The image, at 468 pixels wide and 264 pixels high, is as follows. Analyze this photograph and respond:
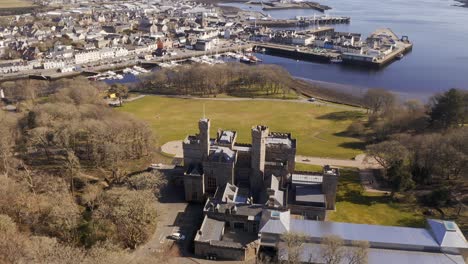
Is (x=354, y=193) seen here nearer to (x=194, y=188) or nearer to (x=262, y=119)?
(x=194, y=188)

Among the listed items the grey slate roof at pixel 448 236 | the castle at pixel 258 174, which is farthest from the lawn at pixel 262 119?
the grey slate roof at pixel 448 236

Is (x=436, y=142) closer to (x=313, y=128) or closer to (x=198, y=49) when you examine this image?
(x=313, y=128)

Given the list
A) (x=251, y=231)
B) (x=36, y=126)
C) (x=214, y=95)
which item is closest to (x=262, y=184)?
(x=251, y=231)

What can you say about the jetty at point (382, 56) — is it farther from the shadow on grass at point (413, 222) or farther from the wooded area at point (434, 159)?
the shadow on grass at point (413, 222)

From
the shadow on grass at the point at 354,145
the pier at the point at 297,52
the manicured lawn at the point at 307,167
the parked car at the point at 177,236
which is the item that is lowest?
the parked car at the point at 177,236

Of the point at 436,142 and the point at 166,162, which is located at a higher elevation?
the point at 436,142

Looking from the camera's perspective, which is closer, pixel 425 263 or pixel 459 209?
pixel 425 263
